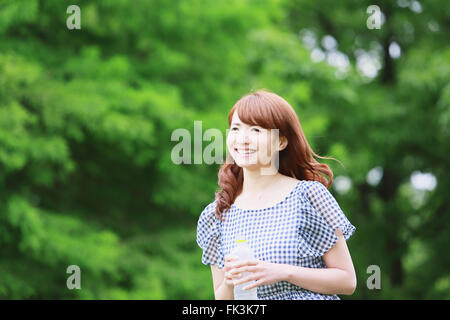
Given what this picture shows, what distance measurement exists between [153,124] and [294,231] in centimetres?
625

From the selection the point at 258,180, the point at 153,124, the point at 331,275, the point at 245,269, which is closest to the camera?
the point at 245,269

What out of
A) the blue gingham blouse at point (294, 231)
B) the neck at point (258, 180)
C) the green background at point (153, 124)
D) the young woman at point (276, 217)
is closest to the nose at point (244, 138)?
the young woman at point (276, 217)

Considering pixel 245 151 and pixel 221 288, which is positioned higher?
pixel 245 151

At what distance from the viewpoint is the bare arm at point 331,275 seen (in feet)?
6.69

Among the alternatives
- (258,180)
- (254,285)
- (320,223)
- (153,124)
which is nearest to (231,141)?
(258,180)

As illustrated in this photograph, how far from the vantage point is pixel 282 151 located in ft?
7.75

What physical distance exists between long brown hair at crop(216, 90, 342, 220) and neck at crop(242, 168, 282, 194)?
3.5 inches

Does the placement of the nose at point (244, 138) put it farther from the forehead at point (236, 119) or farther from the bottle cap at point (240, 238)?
the bottle cap at point (240, 238)

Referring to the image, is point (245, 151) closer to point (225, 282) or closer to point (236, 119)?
point (236, 119)

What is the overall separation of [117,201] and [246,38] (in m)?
3.26

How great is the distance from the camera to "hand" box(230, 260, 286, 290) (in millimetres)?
1967

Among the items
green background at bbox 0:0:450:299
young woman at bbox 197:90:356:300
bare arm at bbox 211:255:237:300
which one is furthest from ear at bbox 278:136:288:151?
green background at bbox 0:0:450:299

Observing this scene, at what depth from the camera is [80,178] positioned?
364 inches
